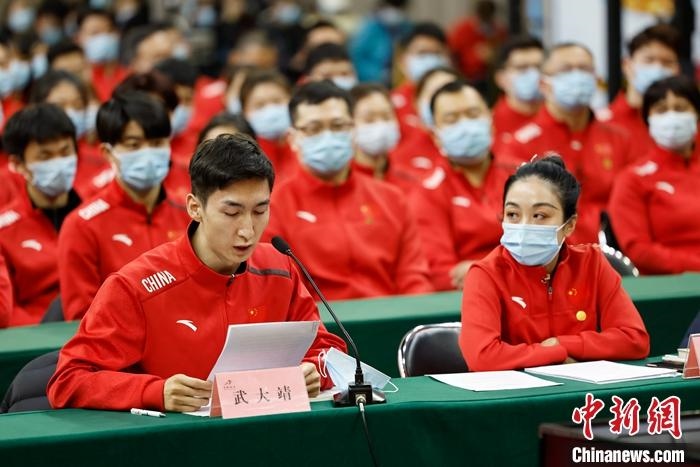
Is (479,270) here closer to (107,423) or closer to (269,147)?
(107,423)

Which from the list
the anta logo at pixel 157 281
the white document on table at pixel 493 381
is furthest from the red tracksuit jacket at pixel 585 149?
the anta logo at pixel 157 281

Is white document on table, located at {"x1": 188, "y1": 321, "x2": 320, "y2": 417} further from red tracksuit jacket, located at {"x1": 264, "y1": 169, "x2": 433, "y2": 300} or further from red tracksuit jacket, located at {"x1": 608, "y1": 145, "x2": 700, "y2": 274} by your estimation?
red tracksuit jacket, located at {"x1": 608, "y1": 145, "x2": 700, "y2": 274}

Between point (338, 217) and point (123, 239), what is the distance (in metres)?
0.97

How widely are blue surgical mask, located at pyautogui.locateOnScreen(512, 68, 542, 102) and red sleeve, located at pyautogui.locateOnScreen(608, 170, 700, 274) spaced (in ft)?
6.94

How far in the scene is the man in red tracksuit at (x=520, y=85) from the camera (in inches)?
303

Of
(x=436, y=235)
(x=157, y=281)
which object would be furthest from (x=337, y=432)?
(x=436, y=235)

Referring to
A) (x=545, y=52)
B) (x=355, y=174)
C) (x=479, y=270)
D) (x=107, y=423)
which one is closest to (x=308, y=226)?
(x=355, y=174)

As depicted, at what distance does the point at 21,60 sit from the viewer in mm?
8055

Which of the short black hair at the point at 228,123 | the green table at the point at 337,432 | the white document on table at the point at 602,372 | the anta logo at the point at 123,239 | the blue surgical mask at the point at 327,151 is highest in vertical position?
the short black hair at the point at 228,123

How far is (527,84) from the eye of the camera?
7699 millimetres

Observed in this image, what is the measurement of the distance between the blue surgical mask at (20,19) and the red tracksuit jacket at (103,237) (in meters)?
6.96

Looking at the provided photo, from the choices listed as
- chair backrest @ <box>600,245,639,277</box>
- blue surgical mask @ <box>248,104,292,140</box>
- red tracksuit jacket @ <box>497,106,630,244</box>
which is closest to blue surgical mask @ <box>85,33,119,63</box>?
blue surgical mask @ <box>248,104,292,140</box>

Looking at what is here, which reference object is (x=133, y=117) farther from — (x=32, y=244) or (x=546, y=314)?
(x=546, y=314)

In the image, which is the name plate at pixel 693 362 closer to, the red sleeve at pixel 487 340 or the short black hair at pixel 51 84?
the red sleeve at pixel 487 340
